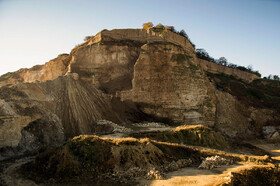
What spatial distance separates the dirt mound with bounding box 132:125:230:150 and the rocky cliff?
15.6ft

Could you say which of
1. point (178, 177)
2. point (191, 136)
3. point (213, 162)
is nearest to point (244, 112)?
point (191, 136)

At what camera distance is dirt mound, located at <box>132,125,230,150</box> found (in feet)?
61.3

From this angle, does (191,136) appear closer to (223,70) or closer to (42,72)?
(42,72)

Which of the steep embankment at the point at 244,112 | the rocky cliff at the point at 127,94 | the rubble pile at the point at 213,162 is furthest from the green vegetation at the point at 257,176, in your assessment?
the steep embankment at the point at 244,112

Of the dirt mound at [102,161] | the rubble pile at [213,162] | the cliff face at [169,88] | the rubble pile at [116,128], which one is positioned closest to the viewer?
the dirt mound at [102,161]

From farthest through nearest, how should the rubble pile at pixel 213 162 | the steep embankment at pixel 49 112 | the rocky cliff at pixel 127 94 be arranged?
the rocky cliff at pixel 127 94
the steep embankment at pixel 49 112
the rubble pile at pixel 213 162

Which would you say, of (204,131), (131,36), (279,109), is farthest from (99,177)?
(279,109)

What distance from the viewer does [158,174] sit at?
11.8 meters

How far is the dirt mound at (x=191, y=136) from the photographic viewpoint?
18.7 m

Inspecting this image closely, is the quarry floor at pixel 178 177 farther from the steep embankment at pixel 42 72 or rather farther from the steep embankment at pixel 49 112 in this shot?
the steep embankment at pixel 42 72

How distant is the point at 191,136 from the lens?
19891 millimetres

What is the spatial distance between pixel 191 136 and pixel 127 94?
28.6ft

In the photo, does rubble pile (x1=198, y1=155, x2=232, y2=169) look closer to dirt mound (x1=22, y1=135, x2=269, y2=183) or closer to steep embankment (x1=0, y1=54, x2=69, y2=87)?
dirt mound (x1=22, y1=135, x2=269, y2=183)

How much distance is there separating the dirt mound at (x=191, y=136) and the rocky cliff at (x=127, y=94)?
4756 mm
